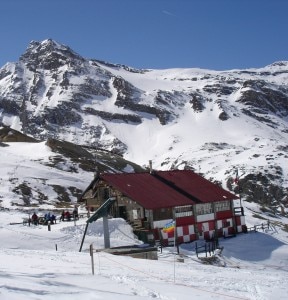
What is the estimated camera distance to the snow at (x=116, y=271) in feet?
49.1

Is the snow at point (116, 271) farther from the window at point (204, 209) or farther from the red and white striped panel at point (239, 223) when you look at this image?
the red and white striped panel at point (239, 223)

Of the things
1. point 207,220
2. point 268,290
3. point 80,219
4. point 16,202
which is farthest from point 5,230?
point 16,202

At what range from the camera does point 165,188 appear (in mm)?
45719

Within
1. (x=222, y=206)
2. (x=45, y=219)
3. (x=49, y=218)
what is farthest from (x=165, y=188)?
(x=45, y=219)

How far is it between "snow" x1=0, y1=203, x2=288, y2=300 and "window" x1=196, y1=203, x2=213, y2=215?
11.5ft

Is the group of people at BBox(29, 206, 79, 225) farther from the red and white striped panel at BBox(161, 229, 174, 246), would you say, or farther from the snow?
the red and white striped panel at BBox(161, 229, 174, 246)

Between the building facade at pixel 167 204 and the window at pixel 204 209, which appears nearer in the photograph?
the building facade at pixel 167 204

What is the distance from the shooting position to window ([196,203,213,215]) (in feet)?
145

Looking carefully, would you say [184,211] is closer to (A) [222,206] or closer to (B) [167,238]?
(B) [167,238]

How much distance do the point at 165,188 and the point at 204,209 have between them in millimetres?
4123

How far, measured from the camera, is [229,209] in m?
47.7

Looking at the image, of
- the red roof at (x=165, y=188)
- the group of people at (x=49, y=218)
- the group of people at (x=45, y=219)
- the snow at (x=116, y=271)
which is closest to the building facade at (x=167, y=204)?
the red roof at (x=165, y=188)

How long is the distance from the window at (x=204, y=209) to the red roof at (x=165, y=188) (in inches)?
17.9

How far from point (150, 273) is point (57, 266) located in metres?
4.25
